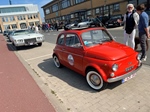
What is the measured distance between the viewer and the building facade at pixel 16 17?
67.8 meters

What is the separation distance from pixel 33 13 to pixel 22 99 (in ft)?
257

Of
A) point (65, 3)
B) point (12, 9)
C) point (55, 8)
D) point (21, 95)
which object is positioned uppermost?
point (12, 9)

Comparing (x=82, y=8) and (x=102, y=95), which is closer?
(x=102, y=95)

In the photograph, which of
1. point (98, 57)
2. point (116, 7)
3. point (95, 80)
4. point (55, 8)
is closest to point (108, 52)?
point (98, 57)

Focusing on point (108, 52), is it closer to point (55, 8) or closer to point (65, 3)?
point (65, 3)

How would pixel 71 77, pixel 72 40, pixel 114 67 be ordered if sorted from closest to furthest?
pixel 114 67, pixel 72 40, pixel 71 77

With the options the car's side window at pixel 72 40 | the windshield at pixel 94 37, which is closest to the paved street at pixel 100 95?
the car's side window at pixel 72 40

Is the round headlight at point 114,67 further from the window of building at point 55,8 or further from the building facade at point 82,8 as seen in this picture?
the window of building at point 55,8

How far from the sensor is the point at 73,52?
13.7 ft

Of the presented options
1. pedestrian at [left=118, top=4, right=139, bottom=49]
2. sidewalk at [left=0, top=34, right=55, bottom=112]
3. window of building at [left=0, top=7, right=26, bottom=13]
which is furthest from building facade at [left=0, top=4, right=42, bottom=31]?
pedestrian at [left=118, top=4, right=139, bottom=49]

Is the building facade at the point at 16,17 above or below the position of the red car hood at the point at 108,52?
above

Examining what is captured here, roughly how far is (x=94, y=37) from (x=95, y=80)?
1.27 metres

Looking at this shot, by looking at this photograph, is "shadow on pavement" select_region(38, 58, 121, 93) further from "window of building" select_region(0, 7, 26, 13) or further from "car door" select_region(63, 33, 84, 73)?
"window of building" select_region(0, 7, 26, 13)

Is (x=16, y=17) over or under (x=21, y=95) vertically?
over
